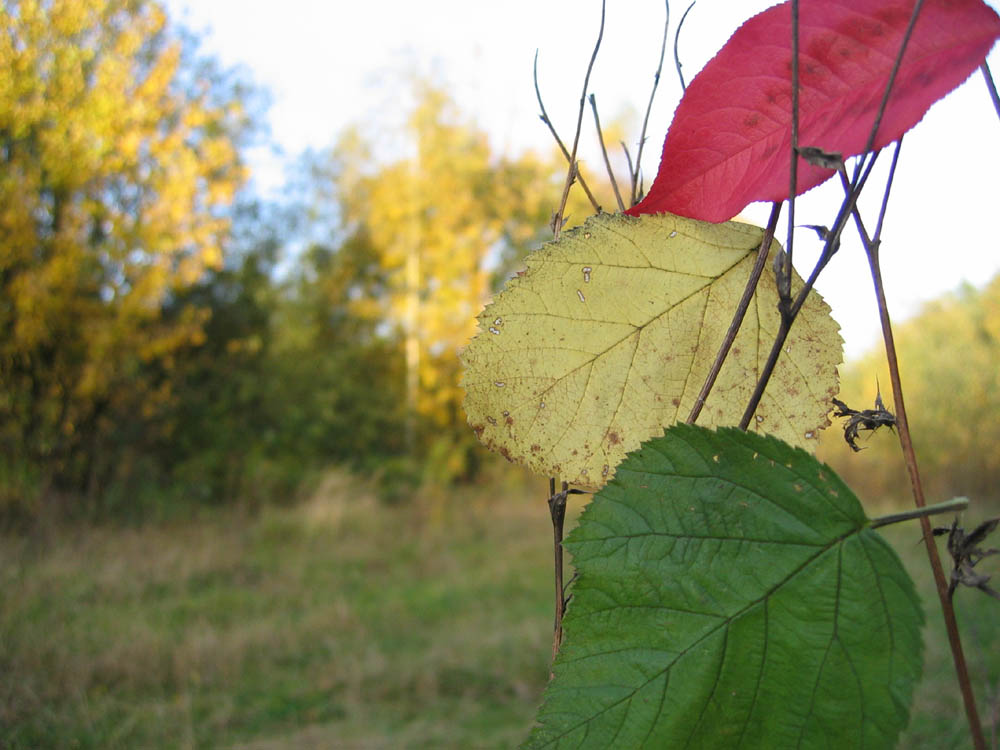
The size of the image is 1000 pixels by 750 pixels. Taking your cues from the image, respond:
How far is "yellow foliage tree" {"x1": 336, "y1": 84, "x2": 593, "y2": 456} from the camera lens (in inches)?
346

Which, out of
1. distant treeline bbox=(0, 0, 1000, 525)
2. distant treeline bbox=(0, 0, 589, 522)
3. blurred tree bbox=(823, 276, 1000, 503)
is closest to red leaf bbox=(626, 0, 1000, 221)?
distant treeline bbox=(0, 0, 1000, 525)

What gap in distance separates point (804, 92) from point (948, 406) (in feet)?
28.5

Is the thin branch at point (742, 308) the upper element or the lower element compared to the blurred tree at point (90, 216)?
lower

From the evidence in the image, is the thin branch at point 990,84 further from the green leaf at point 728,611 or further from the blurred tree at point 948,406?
the blurred tree at point 948,406

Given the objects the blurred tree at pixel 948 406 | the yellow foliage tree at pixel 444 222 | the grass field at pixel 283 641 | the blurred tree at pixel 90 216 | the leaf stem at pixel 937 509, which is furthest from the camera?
the yellow foliage tree at pixel 444 222

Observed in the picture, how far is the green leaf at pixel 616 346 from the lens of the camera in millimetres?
260

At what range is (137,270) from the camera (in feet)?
18.0

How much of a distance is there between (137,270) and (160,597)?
2.70 metres

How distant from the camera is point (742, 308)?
238mm

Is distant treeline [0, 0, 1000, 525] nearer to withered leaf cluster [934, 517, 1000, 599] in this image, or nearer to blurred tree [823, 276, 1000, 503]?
blurred tree [823, 276, 1000, 503]

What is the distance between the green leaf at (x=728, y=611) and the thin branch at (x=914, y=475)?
2cm

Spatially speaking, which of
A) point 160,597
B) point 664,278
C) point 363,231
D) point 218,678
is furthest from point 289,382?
point 664,278

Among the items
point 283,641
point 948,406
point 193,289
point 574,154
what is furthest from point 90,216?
point 948,406

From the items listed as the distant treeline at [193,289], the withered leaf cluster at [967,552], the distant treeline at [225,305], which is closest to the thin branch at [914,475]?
the withered leaf cluster at [967,552]
